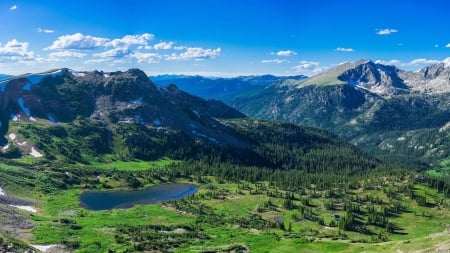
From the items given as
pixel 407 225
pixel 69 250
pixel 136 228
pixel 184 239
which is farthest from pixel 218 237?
pixel 407 225

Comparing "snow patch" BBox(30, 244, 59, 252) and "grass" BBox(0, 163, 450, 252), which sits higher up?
"snow patch" BBox(30, 244, 59, 252)

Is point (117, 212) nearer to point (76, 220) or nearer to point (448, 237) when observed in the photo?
point (76, 220)

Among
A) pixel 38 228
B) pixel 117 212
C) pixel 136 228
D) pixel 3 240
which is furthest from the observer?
pixel 117 212

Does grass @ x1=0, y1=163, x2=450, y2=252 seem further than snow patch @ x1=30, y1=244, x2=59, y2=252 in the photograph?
Yes

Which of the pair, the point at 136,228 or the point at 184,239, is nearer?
the point at 184,239

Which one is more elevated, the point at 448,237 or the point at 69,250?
the point at 448,237

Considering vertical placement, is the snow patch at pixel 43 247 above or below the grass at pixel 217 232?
above

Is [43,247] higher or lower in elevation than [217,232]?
higher

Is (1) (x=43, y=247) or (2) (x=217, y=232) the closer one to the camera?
(1) (x=43, y=247)

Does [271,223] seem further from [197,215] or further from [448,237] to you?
[448,237]

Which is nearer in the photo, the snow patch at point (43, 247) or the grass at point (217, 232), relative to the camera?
the snow patch at point (43, 247)

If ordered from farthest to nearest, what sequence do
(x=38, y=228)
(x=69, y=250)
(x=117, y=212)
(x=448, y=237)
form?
1. (x=117, y=212)
2. (x=38, y=228)
3. (x=69, y=250)
4. (x=448, y=237)
